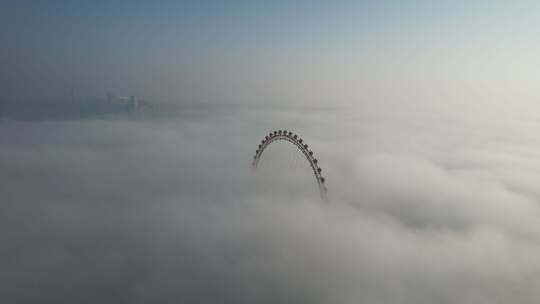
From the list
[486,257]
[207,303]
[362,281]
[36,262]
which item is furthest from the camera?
[486,257]

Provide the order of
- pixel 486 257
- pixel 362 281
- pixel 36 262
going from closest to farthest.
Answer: pixel 362 281
pixel 36 262
pixel 486 257

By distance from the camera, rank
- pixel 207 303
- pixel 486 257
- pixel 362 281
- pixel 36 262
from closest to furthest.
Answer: pixel 207 303 < pixel 362 281 < pixel 36 262 < pixel 486 257

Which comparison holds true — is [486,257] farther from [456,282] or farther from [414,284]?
[414,284]

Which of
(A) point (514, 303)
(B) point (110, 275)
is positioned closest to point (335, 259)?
(A) point (514, 303)

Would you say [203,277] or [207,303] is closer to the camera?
[207,303]

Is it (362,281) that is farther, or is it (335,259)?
(335,259)

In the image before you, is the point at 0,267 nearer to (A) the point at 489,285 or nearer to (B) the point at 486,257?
(A) the point at 489,285

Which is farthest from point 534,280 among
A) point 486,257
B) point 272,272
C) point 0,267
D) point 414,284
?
point 0,267

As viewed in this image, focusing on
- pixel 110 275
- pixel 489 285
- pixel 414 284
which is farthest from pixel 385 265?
pixel 110 275

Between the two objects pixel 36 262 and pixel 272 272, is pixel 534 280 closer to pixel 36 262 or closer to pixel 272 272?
→ pixel 272 272
